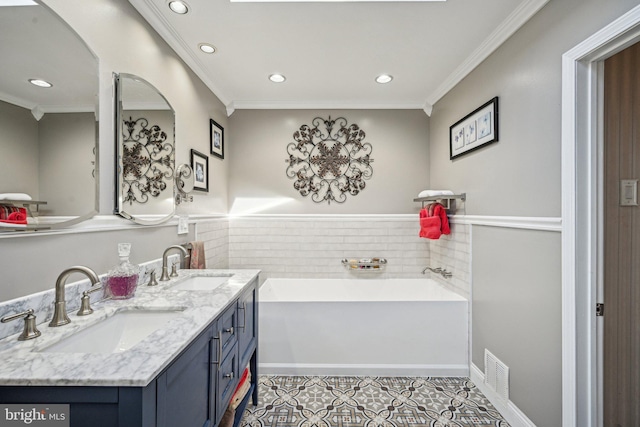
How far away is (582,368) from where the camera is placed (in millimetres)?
1383

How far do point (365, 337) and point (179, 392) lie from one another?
70.3 inches

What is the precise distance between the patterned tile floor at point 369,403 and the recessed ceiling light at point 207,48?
8.75ft

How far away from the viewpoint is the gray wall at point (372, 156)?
3.33 m

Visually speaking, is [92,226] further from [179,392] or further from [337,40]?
[337,40]

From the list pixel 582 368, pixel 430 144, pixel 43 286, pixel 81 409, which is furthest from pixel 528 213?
pixel 43 286

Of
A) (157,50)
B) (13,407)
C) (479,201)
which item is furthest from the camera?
(479,201)

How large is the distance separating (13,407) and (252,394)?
158 centimetres

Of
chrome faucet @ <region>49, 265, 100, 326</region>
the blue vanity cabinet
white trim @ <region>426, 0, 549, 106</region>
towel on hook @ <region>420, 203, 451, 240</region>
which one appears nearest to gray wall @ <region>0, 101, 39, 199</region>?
chrome faucet @ <region>49, 265, 100, 326</region>

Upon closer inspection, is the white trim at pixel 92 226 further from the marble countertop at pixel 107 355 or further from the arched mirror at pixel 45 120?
the marble countertop at pixel 107 355

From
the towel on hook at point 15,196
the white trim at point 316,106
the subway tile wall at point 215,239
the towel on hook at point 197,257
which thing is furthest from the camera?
the white trim at point 316,106

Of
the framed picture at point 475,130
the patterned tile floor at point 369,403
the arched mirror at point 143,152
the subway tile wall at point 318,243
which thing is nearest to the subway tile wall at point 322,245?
the subway tile wall at point 318,243

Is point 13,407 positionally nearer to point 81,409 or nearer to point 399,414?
point 81,409

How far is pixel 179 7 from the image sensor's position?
1.74 meters

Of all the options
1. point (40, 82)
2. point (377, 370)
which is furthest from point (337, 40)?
point (377, 370)
